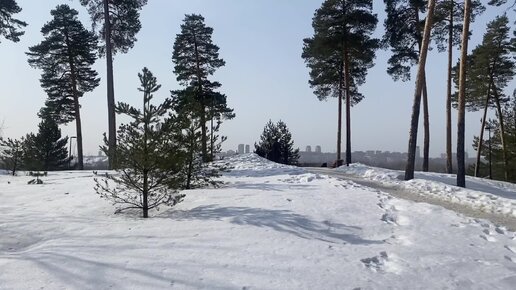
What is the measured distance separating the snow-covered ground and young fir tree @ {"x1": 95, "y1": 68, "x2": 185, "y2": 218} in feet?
A: 1.60

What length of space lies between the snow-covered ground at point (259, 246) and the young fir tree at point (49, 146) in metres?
11.5

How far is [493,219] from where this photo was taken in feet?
24.1

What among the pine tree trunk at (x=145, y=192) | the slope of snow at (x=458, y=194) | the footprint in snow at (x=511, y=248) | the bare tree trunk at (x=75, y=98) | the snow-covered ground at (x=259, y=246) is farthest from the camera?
the bare tree trunk at (x=75, y=98)

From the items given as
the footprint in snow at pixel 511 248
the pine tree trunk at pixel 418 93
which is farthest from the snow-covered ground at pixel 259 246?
the pine tree trunk at pixel 418 93

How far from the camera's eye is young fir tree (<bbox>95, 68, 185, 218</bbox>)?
745 centimetres

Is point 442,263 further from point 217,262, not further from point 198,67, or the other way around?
point 198,67

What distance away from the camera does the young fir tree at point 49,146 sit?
1917 cm

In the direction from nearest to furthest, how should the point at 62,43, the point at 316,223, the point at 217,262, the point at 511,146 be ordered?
the point at 217,262 → the point at 316,223 → the point at 62,43 → the point at 511,146

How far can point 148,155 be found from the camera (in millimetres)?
7402

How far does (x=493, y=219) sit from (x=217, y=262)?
564 centimetres

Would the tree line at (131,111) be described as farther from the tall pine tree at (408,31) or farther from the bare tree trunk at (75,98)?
the tall pine tree at (408,31)

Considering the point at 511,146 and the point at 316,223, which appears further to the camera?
the point at 511,146

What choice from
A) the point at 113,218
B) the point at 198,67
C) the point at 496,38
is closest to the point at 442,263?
the point at 113,218

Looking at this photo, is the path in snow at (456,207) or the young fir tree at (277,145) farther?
the young fir tree at (277,145)
